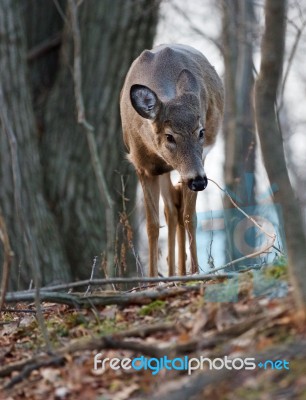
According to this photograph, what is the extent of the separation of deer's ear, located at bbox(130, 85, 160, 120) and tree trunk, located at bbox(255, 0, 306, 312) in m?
3.97

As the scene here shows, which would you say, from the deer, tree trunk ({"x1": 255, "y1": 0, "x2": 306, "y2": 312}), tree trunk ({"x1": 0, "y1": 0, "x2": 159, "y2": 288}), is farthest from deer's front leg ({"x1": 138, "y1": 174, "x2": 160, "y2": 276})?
tree trunk ({"x1": 255, "y1": 0, "x2": 306, "y2": 312})

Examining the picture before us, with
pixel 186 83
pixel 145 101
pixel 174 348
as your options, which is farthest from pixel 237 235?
pixel 174 348

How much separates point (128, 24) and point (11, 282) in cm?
374

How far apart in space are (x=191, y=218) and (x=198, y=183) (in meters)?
1.18

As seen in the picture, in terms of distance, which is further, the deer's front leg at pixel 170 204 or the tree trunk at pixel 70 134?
the tree trunk at pixel 70 134

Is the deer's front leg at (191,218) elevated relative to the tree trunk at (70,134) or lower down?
lower down

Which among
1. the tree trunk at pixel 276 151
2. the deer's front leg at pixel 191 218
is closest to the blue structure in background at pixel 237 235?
the deer's front leg at pixel 191 218

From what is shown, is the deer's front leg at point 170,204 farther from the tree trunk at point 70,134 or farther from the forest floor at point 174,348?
the forest floor at point 174,348

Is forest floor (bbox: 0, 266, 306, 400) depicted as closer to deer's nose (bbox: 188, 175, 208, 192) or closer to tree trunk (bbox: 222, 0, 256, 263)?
deer's nose (bbox: 188, 175, 208, 192)

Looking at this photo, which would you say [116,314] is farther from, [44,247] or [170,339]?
[44,247]

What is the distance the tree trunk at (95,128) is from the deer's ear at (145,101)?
359 centimetres

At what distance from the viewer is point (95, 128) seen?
1248cm

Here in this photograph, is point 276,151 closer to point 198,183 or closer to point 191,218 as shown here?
point 198,183

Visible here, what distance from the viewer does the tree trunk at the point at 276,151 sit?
4.49m
